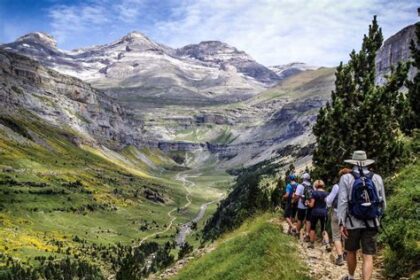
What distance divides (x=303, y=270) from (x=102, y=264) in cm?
18648

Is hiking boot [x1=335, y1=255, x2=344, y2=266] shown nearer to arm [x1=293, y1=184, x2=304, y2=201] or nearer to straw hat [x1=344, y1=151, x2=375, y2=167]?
arm [x1=293, y1=184, x2=304, y2=201]

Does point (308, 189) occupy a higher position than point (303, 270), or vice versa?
point (308, 189)

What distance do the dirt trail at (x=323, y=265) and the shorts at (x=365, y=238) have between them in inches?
158

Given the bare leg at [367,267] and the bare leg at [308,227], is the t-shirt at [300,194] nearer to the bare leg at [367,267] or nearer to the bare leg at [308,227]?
the bare leg at [308,227]

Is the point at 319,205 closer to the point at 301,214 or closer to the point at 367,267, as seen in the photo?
the point at 301,214

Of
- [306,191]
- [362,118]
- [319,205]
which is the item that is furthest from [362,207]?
[362,118]

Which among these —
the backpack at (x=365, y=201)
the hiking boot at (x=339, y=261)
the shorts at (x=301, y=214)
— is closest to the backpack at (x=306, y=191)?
the shorts at (x=301, y=214)

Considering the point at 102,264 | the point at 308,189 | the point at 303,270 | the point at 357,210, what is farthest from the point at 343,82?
the point at 102,264

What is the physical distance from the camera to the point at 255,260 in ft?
83.3

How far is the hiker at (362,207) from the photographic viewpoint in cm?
1612

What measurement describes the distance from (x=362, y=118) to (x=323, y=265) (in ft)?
78.4

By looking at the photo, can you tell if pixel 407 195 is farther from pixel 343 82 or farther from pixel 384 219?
pixel 343 82

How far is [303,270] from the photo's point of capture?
21234mm

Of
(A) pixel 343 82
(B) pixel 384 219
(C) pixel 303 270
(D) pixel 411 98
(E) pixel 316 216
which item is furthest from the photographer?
(A) pixel 343 82
